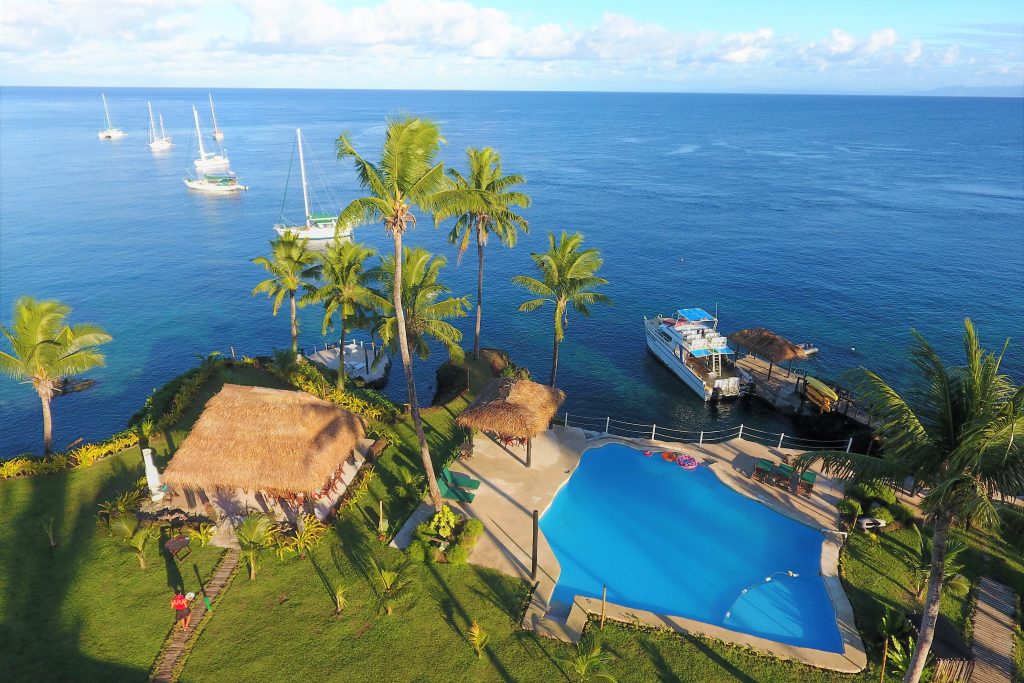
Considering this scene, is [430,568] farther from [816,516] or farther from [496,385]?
[816,516]

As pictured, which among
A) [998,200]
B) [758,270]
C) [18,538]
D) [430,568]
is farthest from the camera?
[998,200]

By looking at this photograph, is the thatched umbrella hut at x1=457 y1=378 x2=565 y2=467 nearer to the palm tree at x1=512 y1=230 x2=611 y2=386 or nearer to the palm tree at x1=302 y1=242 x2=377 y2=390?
the palm tree at x1=512 y1=230 x2=611 y2=386

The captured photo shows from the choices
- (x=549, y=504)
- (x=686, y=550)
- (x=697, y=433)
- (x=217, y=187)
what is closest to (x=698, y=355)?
(x=697, y=433)

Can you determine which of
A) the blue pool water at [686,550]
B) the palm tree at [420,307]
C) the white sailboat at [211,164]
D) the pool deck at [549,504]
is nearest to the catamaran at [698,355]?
the pool deck at [549,504]

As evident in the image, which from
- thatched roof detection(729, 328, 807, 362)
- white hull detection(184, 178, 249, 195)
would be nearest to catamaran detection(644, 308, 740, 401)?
thatched roof detection(729, 328, 807, 362)

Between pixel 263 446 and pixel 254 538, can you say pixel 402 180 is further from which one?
pixel 254 538

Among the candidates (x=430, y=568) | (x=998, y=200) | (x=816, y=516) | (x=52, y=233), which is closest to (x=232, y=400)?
(x=430, y=568)
